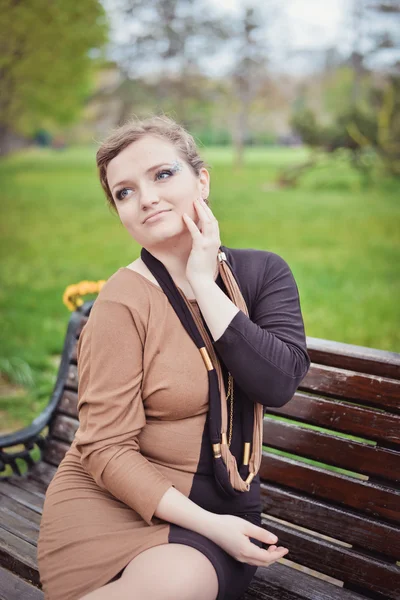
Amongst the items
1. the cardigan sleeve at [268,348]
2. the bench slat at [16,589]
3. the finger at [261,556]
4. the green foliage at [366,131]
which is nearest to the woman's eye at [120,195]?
the cardigan sleeve at [268,348]

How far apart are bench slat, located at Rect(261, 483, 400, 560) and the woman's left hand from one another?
3.38 feet

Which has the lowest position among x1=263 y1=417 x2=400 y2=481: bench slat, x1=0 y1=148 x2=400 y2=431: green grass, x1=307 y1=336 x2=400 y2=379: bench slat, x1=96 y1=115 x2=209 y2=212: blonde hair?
x1=0 y1=148 x2=400 y2=431: green grass

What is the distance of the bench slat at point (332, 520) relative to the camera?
2.21 metres

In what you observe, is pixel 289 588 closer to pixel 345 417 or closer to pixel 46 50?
pixel 345 417

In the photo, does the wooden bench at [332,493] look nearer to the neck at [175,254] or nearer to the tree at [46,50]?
the neck at [175,254]

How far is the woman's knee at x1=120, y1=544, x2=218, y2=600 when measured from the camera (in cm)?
158

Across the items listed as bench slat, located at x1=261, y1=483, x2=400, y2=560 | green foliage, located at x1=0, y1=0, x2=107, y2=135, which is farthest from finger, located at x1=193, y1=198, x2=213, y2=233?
green foliage, located at x1=0, y1=0, x2=107, y2=135

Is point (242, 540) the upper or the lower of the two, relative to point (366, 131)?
upper

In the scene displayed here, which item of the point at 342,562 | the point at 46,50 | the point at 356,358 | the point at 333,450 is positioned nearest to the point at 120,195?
the point at 356,358

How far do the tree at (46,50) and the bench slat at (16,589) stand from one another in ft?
20.1

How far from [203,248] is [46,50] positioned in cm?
639

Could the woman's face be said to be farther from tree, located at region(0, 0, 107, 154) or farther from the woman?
tree, located at region(0, 0, 107, 154)

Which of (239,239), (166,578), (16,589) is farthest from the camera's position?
(239,239)

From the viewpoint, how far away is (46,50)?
7.40 metres
